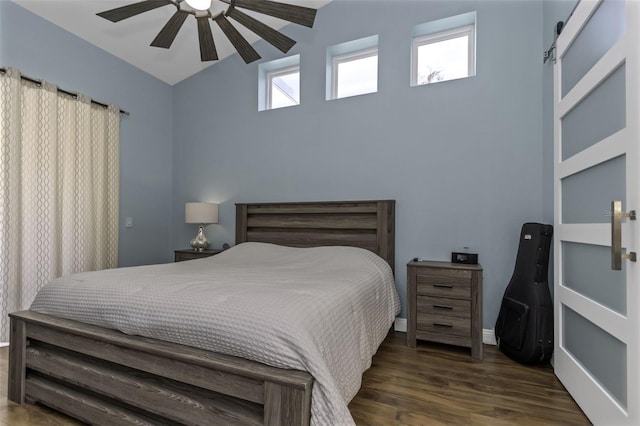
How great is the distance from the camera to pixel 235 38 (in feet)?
6.91

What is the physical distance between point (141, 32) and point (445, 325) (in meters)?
3.84

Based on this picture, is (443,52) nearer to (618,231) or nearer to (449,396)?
(618,231)

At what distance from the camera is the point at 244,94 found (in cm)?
376

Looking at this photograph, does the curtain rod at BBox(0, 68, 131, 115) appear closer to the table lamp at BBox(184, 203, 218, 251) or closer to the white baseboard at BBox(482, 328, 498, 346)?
the table lamp at BBox(184, 203, 218, 251)

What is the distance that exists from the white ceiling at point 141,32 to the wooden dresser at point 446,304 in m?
2.61

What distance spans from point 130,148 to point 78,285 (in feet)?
7.69

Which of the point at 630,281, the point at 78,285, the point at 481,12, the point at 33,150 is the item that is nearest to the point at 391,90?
the point at 481,12

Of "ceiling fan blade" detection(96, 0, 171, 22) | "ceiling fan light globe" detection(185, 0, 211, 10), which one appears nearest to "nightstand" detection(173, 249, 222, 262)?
"ceiling fan blade" detection(96, 0, 171, 22)

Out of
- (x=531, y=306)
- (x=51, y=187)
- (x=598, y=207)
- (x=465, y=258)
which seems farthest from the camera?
(x=51, y=187)

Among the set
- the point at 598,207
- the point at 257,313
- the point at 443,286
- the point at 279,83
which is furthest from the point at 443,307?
the point at 279,83

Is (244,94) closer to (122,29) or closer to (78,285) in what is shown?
(122,29)

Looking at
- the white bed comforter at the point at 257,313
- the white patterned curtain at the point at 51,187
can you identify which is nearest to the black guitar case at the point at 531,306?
the white bed comforter at the point at 257,313

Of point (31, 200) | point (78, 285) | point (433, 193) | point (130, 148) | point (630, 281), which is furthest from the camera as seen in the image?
point (130, 148)

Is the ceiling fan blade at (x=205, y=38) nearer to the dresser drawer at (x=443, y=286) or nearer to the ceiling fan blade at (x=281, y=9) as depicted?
the ceiling fan blade at (x=281, y=9)
